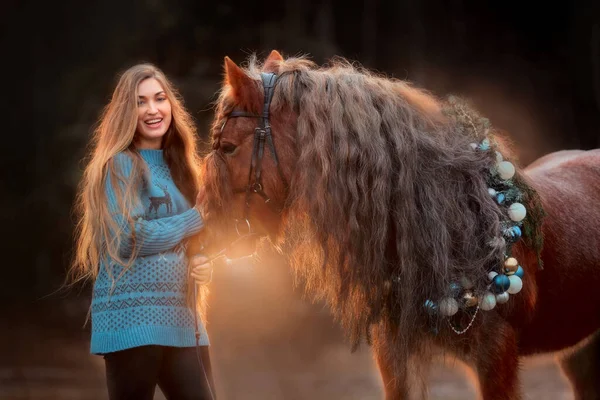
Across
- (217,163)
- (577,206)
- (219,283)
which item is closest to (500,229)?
(577,206)

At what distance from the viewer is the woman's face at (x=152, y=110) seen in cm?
246

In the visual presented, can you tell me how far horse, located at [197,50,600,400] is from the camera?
7.16 ft

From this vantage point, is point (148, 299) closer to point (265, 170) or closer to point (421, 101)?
point (265, 170)

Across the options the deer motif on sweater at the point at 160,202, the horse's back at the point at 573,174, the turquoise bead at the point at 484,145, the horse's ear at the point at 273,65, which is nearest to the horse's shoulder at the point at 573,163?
the horse's back at the point at 573,174

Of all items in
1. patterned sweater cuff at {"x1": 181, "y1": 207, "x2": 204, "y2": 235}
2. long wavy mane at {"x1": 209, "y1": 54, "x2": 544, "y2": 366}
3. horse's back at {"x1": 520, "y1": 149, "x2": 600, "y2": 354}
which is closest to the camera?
long wavy mane at {"x1": 209, "y1": 54, "x2": 544, "y2": 366}

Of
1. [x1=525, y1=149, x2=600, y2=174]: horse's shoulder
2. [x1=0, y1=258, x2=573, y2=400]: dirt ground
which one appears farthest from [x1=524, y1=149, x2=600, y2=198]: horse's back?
[x1=0, y1=258, x2=573, y2=400]: dirt ground

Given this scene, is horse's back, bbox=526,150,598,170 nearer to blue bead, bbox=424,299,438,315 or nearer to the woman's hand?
blue bead, bbox=424,299,438,315

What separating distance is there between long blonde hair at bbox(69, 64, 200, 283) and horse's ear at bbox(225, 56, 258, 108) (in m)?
0.36

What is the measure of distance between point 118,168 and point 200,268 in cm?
37

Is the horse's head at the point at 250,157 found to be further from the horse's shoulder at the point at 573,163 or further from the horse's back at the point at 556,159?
the horse's back at the point at 556,159

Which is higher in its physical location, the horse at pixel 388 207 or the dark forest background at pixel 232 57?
the dark forest background at pixel 232 57

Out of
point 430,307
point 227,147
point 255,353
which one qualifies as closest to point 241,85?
point 227,147

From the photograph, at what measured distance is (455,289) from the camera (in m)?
2.23

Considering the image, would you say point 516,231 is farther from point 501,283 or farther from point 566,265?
point 566,265
